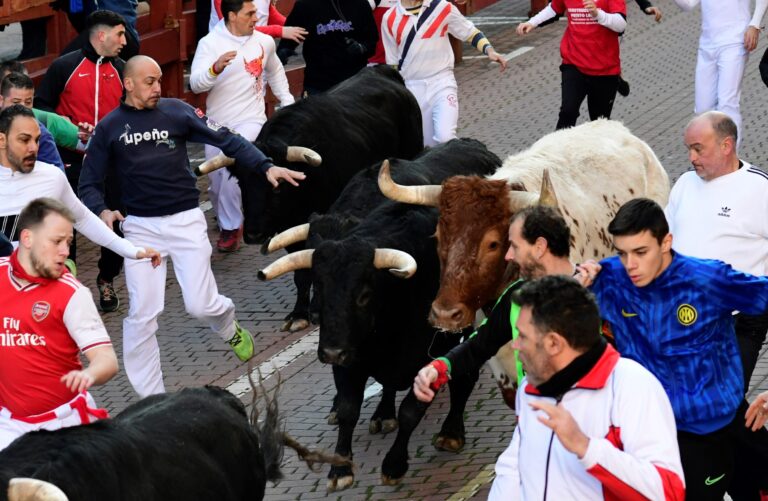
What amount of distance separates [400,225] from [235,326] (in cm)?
188

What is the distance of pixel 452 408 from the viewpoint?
9.05 metres

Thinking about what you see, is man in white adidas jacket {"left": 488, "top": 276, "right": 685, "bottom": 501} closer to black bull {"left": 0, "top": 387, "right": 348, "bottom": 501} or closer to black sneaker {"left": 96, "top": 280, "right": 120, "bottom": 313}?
black bull {"left": 0, "top": 387, "right": 348, "bottom": 501}

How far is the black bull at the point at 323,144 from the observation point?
11.7m

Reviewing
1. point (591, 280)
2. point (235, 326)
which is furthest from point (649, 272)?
point (235, 326)

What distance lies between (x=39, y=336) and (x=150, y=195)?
9.94 feet

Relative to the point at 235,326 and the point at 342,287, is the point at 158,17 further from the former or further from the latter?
the point at 342,287

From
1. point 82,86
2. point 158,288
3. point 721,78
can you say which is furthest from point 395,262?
point 721,78

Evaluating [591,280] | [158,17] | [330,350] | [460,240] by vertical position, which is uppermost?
[591,280]

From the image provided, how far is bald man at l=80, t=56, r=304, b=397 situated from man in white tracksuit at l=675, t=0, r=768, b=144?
5065 millimetres

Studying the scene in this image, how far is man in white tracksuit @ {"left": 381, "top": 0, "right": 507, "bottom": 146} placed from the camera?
13188 mm

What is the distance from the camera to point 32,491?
5.03m

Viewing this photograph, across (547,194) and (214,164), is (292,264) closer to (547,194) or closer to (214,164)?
(547,194)

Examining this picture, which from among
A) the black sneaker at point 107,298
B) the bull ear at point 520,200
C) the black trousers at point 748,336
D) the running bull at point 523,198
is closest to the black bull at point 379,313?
the running bull at point 523,198

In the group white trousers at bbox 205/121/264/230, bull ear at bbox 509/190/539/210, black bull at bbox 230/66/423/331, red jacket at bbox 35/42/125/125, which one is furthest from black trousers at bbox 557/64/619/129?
bull ear at bbox 509/190/539/210
